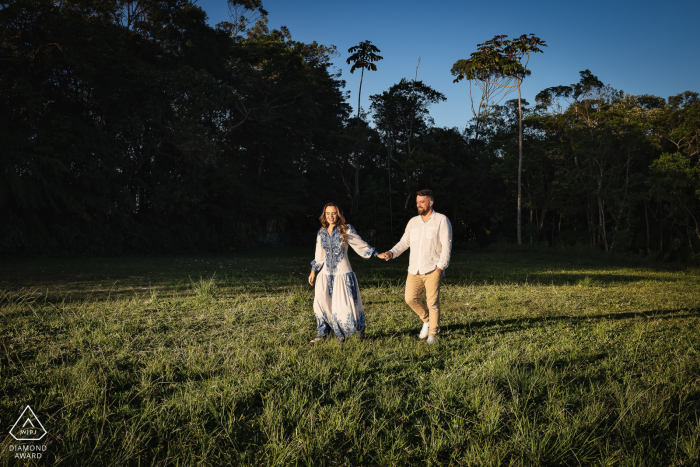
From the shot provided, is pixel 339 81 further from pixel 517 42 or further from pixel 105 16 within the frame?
pixel 105 16

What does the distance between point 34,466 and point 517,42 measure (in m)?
38.5

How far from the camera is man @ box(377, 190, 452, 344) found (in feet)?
17.3

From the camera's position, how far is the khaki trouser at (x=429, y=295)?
208 inches

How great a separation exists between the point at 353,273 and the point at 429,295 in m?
0.99

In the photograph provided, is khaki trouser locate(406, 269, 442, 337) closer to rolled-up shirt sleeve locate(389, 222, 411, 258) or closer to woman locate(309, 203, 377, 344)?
rolled-up shirt sleeve locate(389, 222, 411, 258)

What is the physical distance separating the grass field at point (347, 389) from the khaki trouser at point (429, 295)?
0.30 metres

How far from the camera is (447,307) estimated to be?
7.75 m

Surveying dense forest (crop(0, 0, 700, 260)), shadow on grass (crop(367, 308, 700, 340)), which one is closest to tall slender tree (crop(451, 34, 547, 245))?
dense forest (crop(0, 0, 700, 260))

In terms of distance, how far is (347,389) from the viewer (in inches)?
143

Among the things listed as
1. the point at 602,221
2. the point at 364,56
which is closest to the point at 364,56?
the point at 364,56

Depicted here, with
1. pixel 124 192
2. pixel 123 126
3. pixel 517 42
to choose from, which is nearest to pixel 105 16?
pixel 123 126

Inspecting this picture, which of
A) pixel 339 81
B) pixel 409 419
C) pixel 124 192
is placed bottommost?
pixel 409 419

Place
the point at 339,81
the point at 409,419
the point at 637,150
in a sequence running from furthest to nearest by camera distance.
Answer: the point at 339,81 → the point at 637,150 → the point at 409,419

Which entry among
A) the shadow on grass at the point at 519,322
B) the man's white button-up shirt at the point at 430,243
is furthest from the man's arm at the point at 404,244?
the shadow on grass at the point at 519,322
